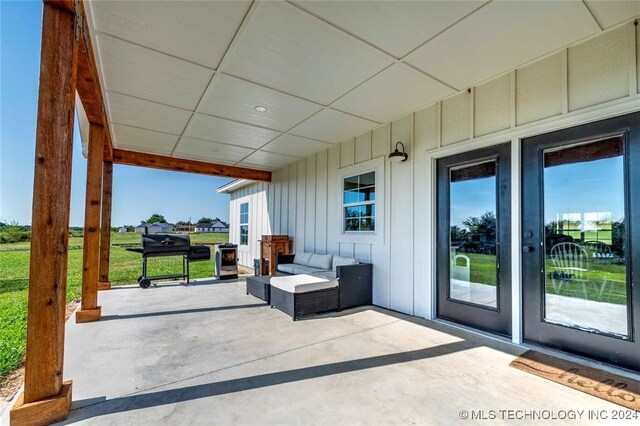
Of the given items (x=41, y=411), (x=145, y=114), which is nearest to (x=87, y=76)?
(x=145, y=114)

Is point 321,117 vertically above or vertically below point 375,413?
above

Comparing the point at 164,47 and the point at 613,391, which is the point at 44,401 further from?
the point at 613,391

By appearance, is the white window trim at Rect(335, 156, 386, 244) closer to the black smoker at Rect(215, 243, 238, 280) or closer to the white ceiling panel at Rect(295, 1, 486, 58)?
the white ceiling panel at Rect(295, 1, 486, 58)

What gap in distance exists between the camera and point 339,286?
441 cm

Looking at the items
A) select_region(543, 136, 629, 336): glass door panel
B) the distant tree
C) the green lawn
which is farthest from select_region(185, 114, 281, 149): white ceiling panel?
the distant tree

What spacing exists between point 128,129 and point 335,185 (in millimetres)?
3783

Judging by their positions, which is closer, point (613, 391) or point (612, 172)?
point (613, 391)

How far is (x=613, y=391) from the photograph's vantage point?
2146 millimetres

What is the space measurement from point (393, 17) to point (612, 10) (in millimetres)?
1725

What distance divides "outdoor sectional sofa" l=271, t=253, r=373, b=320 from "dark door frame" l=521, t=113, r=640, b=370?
2176mm

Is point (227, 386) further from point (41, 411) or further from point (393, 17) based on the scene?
point (393, 17)

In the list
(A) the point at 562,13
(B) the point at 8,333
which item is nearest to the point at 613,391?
(A) the point at 562,13

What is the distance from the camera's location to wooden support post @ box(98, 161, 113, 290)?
6.02 m

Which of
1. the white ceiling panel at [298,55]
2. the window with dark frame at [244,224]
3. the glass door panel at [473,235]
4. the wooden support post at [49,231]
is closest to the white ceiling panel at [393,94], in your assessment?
the white ceiling panel at [298,55]
